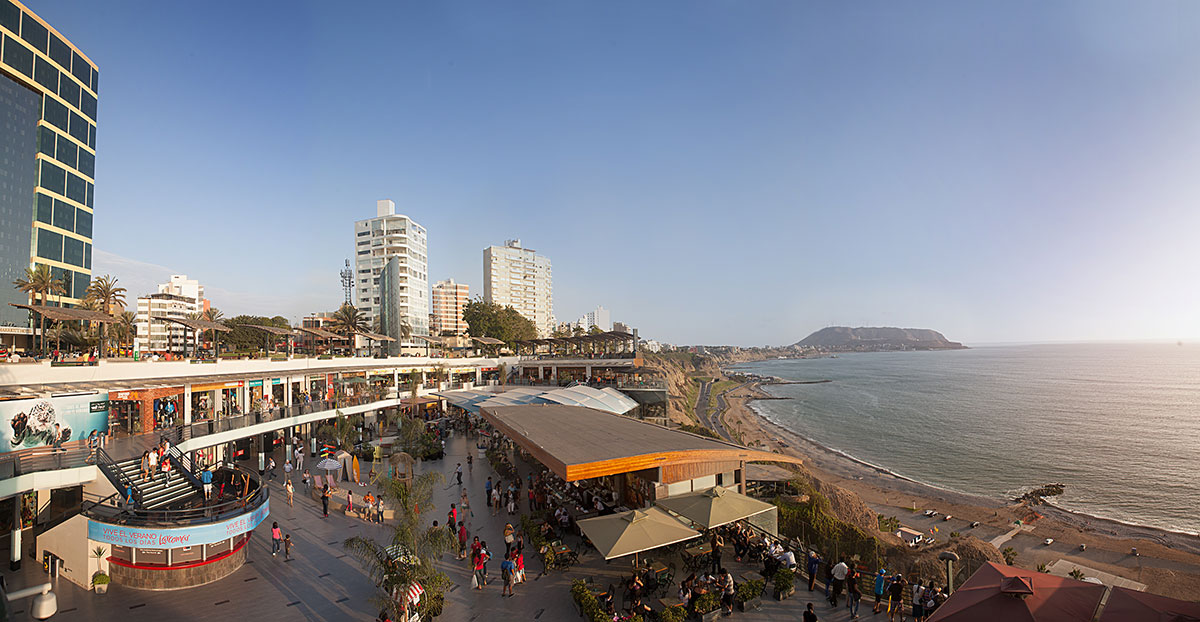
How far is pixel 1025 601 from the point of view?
19.3ft

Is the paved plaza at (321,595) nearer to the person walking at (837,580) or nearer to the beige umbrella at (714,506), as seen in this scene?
the person walking at (837,580)

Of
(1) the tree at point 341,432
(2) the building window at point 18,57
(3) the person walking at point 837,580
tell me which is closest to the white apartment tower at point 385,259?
(2) the building window at point 18,57

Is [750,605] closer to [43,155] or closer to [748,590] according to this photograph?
[748,590]

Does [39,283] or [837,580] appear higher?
[39,283]

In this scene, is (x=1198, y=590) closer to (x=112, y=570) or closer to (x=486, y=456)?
(x=486, y=456)

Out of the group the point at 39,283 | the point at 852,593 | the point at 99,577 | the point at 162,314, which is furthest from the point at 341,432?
the point at 162,314

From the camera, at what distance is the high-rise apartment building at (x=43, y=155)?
125ft

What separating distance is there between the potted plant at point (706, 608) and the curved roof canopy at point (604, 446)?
284 centimetres

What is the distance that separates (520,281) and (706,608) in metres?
149

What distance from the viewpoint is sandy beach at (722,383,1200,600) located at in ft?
66.0

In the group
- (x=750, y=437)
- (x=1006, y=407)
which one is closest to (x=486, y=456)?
(x=750, y=437)

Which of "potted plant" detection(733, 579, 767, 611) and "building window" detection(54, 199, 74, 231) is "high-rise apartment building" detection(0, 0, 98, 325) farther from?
"potted plant" detection(733, 579, 767, 611)

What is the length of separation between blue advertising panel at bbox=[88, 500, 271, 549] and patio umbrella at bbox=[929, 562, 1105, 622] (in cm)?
1465

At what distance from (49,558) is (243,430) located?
8.86 meters
